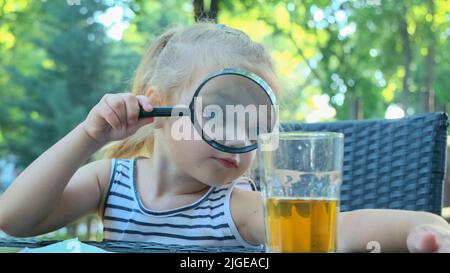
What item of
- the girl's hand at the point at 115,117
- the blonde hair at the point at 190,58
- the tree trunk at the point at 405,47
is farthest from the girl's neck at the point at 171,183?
the tree trunk at the point at 405,47

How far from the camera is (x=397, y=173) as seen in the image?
167 centimetres

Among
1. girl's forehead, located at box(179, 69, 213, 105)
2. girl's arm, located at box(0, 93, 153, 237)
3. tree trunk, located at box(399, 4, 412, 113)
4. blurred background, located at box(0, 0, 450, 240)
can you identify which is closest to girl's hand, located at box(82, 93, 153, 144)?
girl's arm, located at box(0, 93, 153, 237)

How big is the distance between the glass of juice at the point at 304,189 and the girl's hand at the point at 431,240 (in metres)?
0.10

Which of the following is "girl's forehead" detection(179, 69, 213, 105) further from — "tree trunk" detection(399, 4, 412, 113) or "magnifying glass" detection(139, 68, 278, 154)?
"tree trunk" detection(399, 4, 412, 113)

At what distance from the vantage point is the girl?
1.27 m

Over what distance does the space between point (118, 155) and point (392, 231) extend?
110 cm

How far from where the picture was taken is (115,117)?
119 centimetres

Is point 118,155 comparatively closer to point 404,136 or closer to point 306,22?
point 404,136

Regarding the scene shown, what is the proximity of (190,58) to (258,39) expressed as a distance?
154 cm

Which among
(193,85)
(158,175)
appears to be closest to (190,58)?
(193,85)

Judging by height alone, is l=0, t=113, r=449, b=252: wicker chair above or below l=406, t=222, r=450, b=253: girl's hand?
above

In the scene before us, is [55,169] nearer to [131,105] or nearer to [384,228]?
[131,105]

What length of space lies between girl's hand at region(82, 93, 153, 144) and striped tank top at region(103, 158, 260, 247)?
0.84ft
